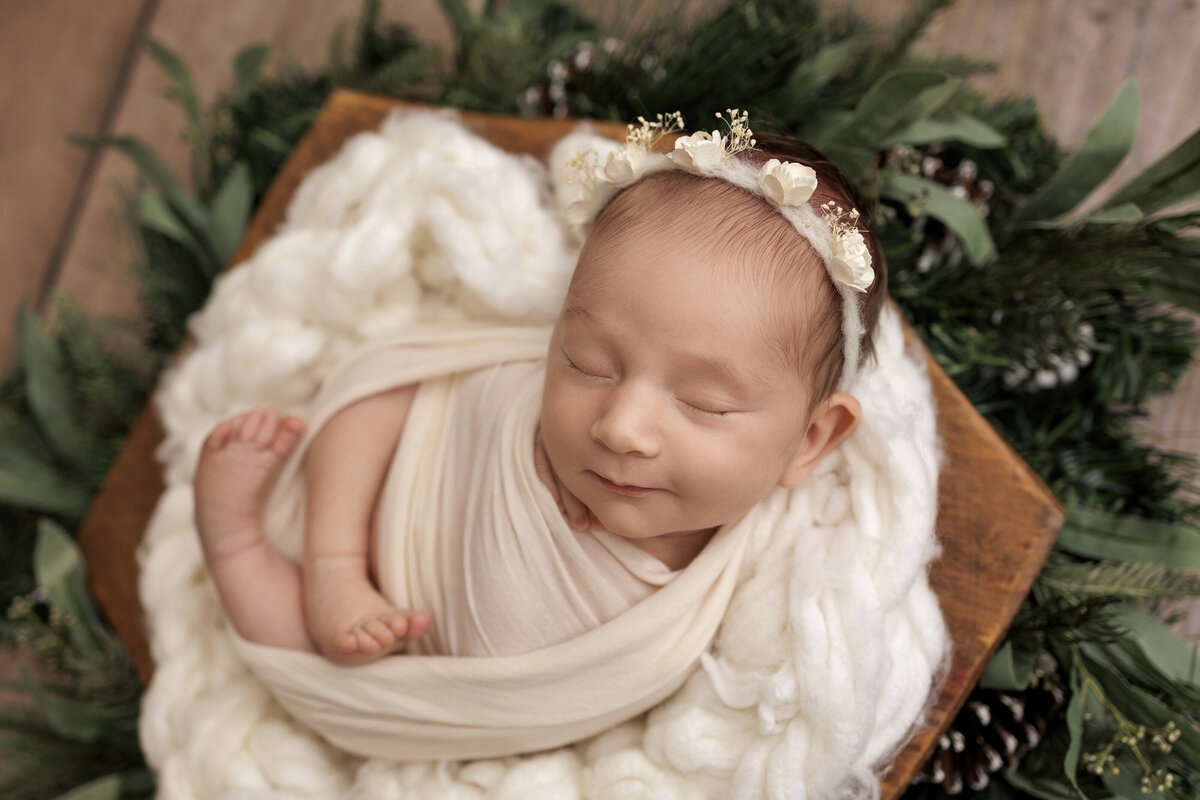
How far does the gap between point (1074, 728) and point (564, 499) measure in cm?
65

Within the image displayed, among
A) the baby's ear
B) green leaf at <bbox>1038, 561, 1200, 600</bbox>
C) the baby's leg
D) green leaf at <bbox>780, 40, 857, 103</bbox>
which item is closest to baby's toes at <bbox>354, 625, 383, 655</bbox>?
the baby's leg

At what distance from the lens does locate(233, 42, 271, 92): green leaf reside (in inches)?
60.9

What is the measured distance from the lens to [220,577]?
43.0 inches

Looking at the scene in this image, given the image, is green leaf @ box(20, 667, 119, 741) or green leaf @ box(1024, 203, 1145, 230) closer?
green leaf @ box(1024, 203, 1145, 230)

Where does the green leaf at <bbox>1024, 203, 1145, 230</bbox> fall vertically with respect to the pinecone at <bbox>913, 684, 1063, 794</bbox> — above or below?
above

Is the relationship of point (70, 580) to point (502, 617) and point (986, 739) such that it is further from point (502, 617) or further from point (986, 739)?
point (986, 739)

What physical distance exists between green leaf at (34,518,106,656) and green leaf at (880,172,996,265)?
1373 mm

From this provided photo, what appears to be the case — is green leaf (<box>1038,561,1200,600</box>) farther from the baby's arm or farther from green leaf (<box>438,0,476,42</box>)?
green leaf (<box>438,0,476,42</box>)

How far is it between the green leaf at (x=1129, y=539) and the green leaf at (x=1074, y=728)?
0.55 ft

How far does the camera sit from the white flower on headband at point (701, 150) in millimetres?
851

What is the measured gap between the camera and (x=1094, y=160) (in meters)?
1.18

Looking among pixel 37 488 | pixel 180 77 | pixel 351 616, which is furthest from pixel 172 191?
pixel 351 616

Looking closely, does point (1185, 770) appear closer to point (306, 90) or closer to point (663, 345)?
point (663, 345)

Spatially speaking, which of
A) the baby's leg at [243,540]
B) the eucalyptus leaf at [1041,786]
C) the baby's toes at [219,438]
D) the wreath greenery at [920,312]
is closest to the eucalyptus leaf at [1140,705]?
the wreath greenery at [920,312]
